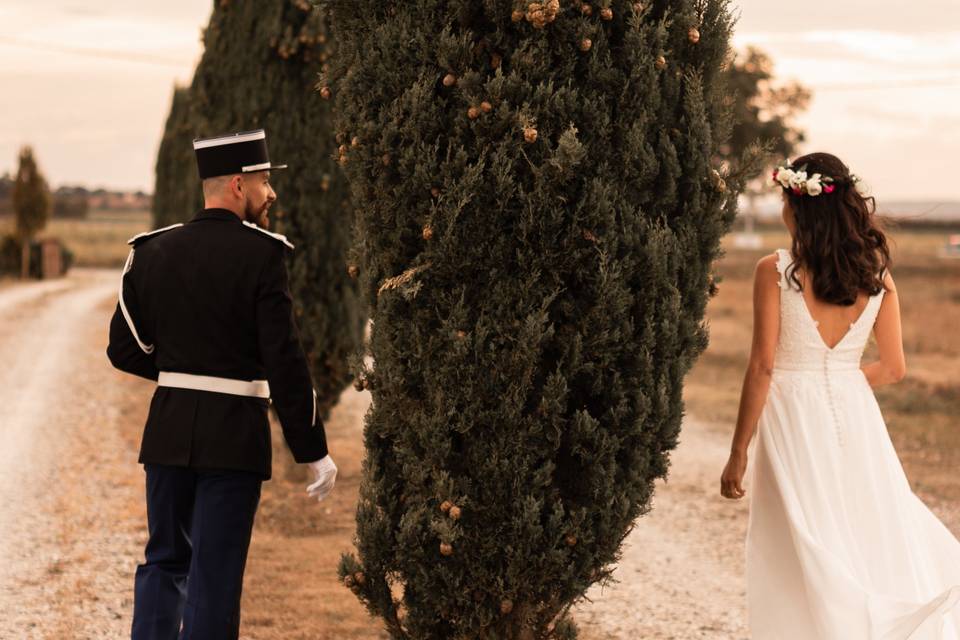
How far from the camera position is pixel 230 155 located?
4.36 metres

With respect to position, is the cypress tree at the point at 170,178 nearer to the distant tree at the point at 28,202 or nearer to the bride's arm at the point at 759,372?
the distant tree at the point at 28,202

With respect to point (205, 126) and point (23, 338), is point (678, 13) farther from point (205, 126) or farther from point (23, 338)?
point (23, 338)

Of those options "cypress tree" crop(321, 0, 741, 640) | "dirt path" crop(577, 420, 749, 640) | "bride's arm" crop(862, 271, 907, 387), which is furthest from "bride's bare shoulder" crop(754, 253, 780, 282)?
"dirt path" crop(577, 420, 749, 640)

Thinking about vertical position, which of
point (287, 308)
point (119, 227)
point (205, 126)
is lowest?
point (119, 227)

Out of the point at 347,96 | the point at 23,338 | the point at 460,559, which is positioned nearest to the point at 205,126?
the point at 347,96

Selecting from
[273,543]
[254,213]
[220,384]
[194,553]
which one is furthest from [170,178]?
[194,553]

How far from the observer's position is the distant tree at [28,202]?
36.7 metres

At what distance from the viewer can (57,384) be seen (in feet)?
52.5

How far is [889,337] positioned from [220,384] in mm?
→ 2739

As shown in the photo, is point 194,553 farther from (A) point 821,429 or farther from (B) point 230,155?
(A) point 821,429

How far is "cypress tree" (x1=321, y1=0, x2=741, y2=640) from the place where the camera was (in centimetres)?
421

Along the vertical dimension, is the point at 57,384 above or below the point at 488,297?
below

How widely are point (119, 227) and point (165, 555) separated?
81.1m

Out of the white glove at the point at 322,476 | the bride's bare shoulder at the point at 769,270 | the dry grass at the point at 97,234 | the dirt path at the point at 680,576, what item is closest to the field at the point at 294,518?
the dirt path at the point at 680,576
